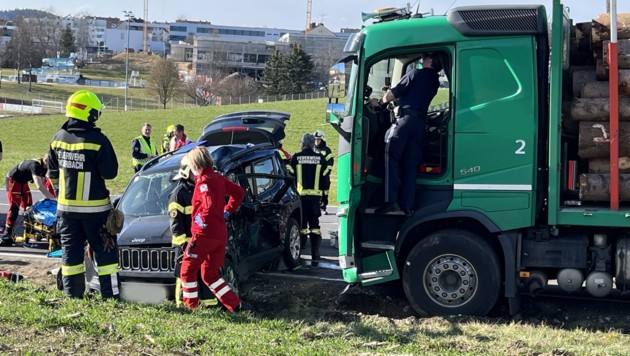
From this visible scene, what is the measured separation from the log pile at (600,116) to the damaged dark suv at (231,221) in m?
3.66

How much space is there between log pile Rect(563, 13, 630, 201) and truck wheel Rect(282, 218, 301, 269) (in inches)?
162

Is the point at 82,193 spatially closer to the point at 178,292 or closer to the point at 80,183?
the point at 80,183

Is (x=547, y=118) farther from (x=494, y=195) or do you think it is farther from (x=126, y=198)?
(x=126, y=198)

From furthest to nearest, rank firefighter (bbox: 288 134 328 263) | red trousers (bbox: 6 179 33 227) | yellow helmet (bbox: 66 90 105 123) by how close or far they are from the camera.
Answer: red trousers (bbox: 6 179 33 227) < firefighter (bbox: 288 134 328 263) < yellow helmet (bbox: 66 90 105 123)

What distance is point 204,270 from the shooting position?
7.31 meters

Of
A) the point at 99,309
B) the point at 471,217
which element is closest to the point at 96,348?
the point at 99,309

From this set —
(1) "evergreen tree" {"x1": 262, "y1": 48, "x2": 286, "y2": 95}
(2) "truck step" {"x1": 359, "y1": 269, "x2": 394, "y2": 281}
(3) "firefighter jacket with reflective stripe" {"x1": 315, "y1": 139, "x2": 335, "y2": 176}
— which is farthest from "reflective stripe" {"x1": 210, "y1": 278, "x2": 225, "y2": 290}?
(1) "evergreen tree" {"x1": 262, "y1": 48, "x2": 286, "y2": 95}

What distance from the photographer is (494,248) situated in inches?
296

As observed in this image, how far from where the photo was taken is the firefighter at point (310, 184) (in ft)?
35.6

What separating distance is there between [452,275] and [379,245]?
79 cm

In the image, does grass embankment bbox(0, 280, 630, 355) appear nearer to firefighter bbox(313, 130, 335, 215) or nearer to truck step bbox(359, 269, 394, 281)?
truck step bbox(359, 269, 394, 281)

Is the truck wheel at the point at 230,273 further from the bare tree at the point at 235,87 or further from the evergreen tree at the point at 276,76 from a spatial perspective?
the bare tree at the point at 235,87

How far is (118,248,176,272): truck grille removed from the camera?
7773mm

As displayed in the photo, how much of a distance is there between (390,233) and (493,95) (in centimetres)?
176
